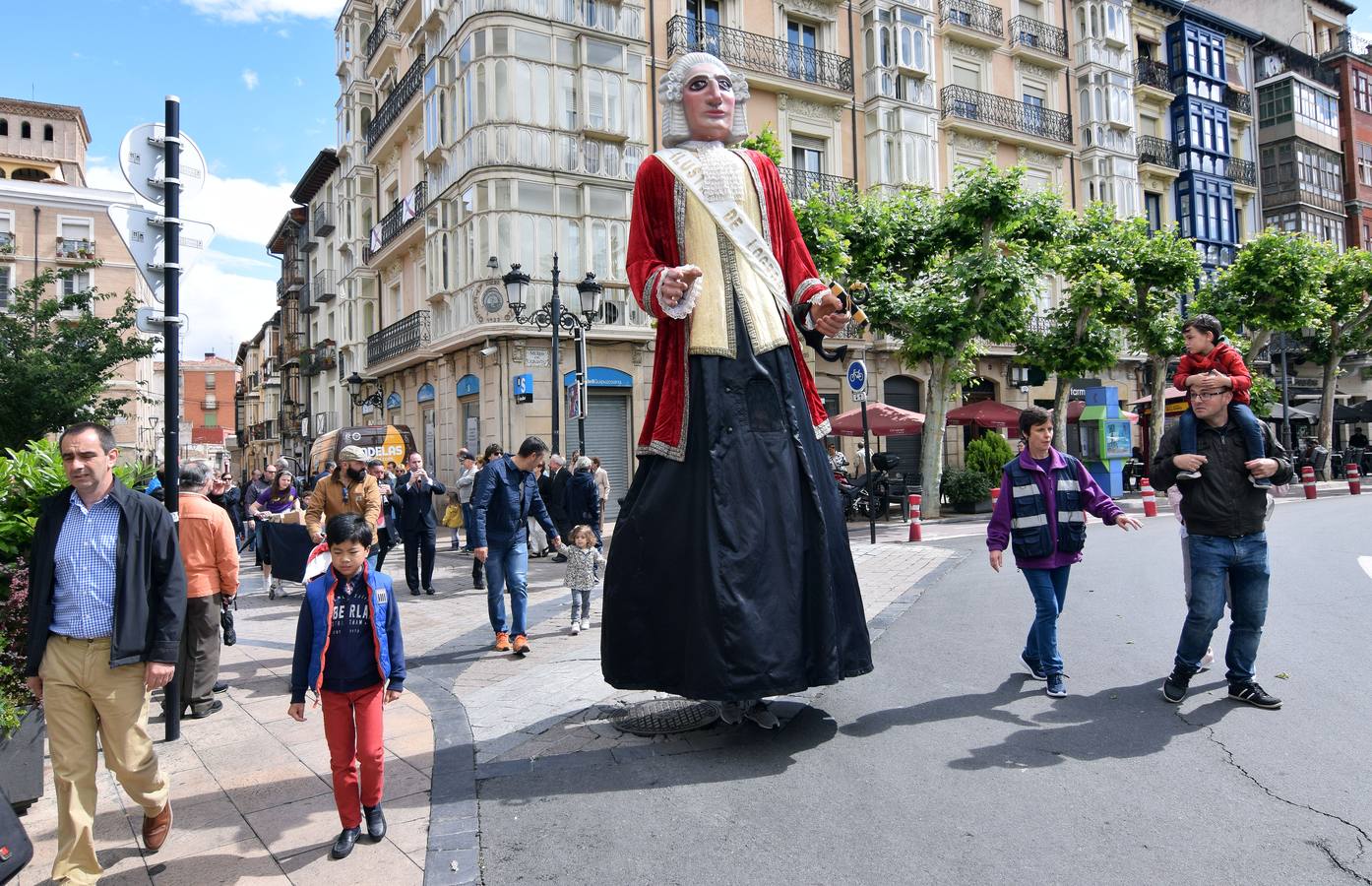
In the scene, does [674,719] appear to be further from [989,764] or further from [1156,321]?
[1156,321]

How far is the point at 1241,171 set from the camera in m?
36.3

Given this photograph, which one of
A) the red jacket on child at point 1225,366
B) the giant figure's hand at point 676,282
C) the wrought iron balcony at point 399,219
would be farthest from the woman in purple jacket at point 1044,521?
the wrought iron balcony at point 399,219

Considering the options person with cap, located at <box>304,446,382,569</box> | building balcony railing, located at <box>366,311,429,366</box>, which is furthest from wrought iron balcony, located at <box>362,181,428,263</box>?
person with cap, located at <box>304,446,382,569</box>

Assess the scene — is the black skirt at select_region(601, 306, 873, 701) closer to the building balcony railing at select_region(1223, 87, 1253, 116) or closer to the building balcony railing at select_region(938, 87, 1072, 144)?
the building balcony railing at select_region(938, 87, 1072, 144)

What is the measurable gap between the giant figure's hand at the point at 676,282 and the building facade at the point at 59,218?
125 feet

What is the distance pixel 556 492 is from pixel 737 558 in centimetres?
798

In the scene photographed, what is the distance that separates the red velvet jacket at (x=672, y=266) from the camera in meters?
4.55

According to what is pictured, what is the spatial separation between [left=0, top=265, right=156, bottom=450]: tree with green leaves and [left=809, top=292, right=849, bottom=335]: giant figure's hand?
68.2ft

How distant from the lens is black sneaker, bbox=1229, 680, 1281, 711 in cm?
477

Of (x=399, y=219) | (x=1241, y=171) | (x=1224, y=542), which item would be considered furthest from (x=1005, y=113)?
(x=1224, y=542)

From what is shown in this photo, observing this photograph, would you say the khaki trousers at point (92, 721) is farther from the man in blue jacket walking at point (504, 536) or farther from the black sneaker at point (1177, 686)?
the black sneaker at point (1177, 686)

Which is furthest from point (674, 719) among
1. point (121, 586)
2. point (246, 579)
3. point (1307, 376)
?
point (1307, 376)

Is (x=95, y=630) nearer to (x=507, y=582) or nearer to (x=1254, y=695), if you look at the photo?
(x=507, y=582)

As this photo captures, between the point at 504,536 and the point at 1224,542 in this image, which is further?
the point at 504,536
